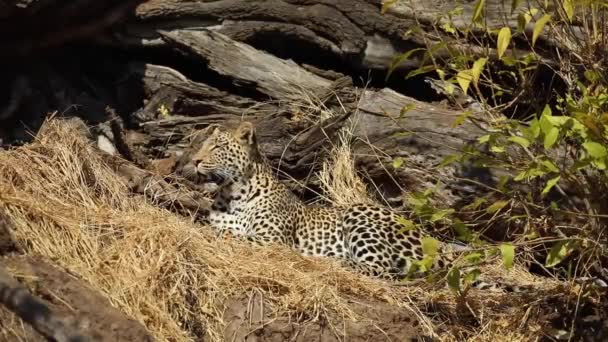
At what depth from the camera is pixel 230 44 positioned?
10.8m

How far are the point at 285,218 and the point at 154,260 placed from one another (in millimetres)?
2582

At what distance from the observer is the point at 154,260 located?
26.3 feet

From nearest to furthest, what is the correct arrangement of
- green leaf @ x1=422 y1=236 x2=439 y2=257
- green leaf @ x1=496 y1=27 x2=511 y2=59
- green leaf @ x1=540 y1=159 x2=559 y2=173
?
green leaf @ x1=496 y1=27 x2=511 y2=59
green leaf @ x1=540 y1=159 x2=559 y2=173
green leaf @ x1=422 y1=236 x2=439 y2=257

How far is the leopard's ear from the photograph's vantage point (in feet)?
34.6

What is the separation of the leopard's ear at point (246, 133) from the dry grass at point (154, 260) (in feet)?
4.15

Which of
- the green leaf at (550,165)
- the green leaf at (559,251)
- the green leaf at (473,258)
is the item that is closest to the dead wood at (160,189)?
the green leaf at (473,258)

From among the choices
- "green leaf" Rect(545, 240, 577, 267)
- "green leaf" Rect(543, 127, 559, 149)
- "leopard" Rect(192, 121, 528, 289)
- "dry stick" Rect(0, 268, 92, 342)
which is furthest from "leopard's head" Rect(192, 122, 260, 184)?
"dry stick" Rect(0, 268, 92, 342)

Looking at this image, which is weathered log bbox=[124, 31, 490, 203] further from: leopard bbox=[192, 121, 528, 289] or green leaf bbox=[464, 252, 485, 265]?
green leaf bbox=[464, 252, 485, 265]

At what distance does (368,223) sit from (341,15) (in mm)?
2090

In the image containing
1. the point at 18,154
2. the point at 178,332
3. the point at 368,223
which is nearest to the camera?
the point at 178,332

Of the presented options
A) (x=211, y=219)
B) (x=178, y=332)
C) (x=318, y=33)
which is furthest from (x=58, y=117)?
(x=178, y=332)

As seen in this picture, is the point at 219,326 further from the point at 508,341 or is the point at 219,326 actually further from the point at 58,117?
the point at 58,117

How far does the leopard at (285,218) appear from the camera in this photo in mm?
9922

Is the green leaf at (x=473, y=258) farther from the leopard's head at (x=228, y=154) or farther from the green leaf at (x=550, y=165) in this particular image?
the leopard's head at (x=228, y=154)
